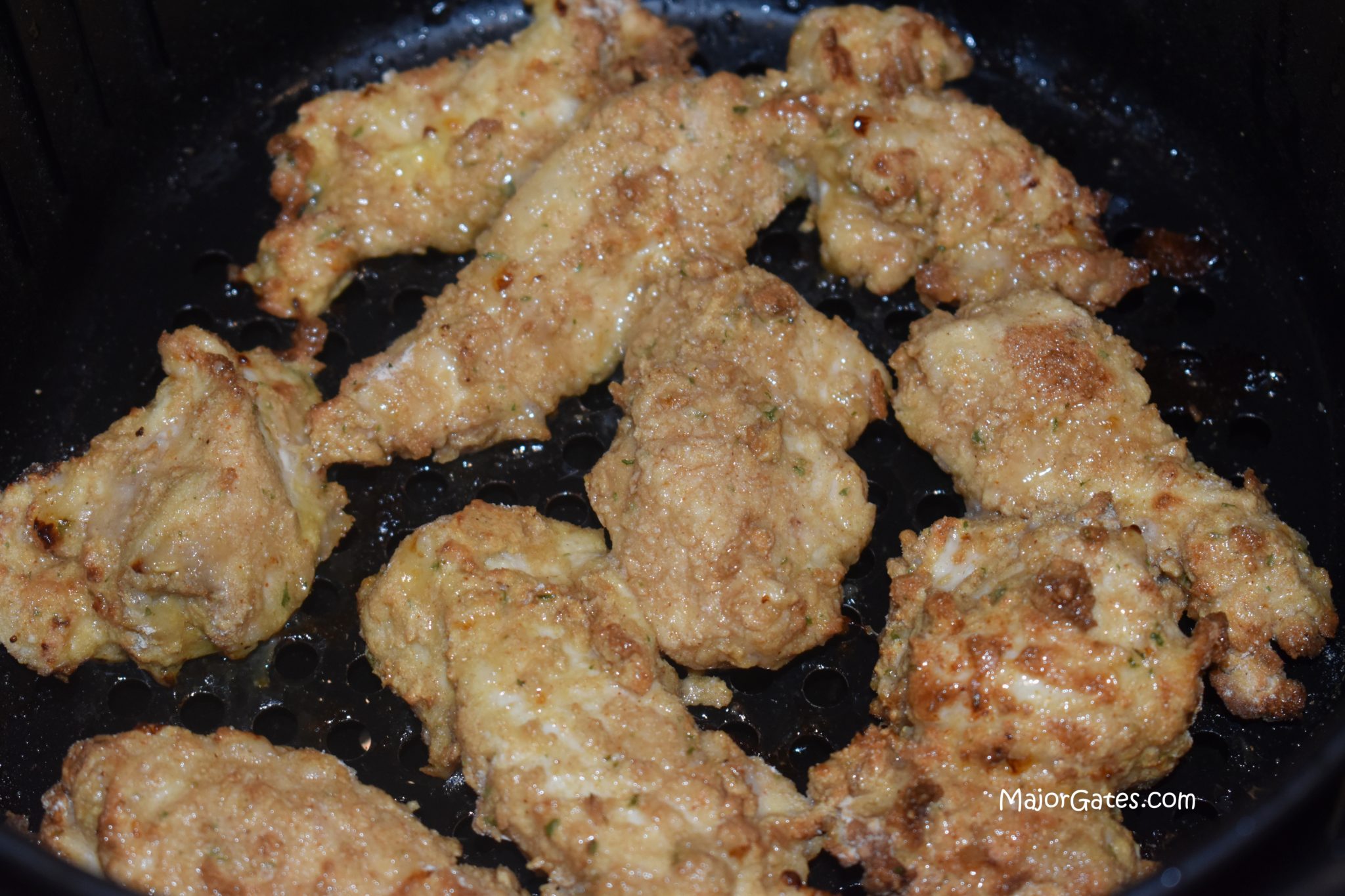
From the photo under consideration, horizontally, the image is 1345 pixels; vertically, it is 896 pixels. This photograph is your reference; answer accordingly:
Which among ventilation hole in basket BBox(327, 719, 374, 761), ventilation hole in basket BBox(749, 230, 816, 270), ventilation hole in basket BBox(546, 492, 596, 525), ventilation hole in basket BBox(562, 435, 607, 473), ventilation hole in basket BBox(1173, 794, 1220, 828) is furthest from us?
ventilation hole in basket BBox(749, 230, 816, 270)

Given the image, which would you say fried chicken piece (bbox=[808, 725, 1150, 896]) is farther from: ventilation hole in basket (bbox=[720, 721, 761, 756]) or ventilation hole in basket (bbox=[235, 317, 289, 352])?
ventilation hole in basket (bbox=[235, 317, 289, 352])

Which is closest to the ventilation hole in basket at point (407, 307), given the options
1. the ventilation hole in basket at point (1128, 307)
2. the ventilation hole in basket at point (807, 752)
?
the ventilation hole in basket at point (807, 752)

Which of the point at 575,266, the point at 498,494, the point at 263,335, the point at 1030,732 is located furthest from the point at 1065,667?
the point at 263,335

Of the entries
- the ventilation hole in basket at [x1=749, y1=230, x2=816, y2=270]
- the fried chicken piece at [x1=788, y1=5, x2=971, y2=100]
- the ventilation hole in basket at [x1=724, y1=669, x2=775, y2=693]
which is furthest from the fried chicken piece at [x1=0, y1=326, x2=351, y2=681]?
the fried chicken piece at [x1=788, y1=5, x2=971, y2=100]

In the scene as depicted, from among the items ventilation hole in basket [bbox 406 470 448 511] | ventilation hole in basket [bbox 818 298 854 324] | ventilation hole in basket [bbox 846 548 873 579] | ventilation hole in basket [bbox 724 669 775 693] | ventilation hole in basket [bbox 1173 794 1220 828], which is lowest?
ventilation hole in basket [bbox 1173 794 1220 828]

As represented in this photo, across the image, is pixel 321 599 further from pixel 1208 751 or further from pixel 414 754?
pixel 1208 751

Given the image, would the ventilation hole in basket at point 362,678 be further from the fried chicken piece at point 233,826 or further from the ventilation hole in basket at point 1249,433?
the ventilation hole in basket at point 1249,433
